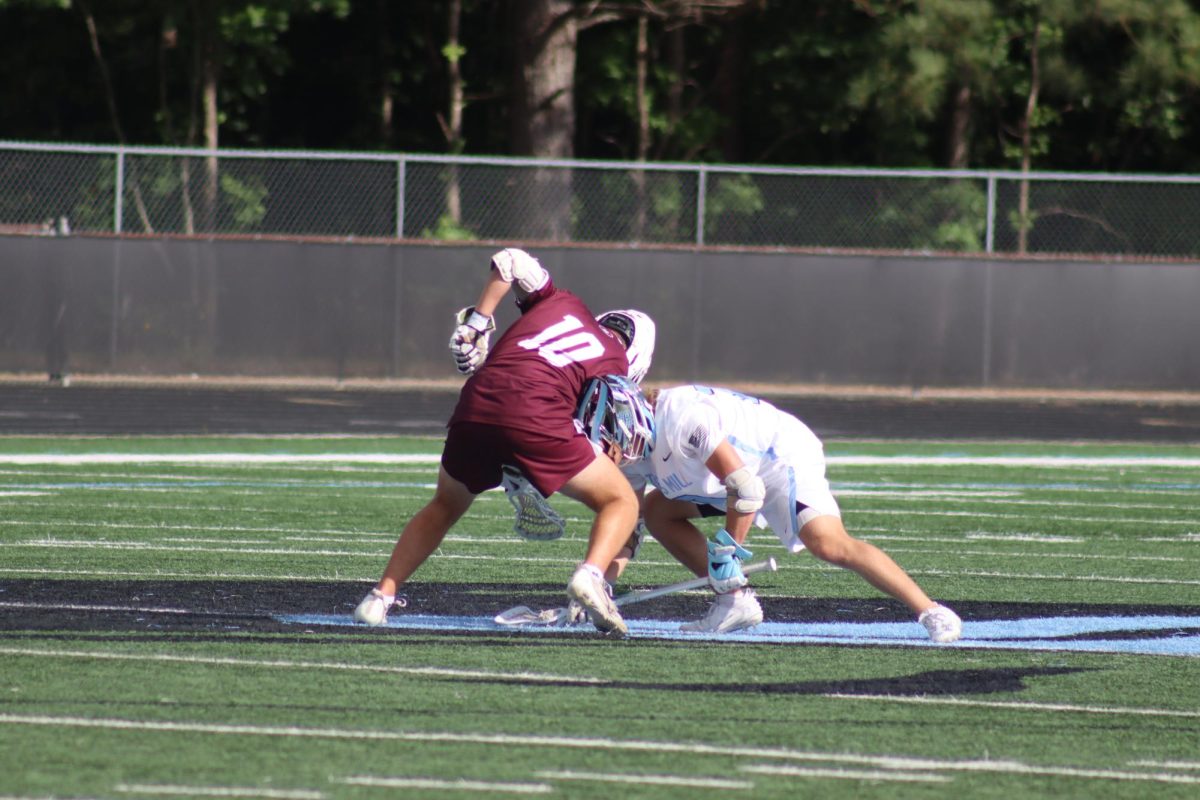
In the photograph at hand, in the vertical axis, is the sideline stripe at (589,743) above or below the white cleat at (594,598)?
below

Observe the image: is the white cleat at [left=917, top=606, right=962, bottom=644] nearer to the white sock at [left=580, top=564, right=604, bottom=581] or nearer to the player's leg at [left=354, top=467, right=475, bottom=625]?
the white sock at [left=580, top=564, right=604, bottom=581]

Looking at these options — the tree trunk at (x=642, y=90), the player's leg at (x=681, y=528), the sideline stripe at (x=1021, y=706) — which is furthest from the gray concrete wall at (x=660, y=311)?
the sideline stripe at (x=1021, y=706)

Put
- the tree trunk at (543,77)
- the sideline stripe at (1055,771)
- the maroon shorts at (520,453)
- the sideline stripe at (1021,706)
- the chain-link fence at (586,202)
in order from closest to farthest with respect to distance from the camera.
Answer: the sideline stripe at (1055,771)
the sideline stripe at (1021,706)
the maroon shorts at (520,453)
the chain-link fence at (586,202)
the tree trunk at (543,77)

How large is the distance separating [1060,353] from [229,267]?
960 cm

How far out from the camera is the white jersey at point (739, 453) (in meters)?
6.51

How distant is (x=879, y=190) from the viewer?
71.0ft

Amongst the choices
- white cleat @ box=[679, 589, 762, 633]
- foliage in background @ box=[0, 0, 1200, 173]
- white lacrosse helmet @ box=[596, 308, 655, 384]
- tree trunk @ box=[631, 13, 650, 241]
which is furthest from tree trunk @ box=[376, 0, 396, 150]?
white cleat @ box=[679, 589, 762, 633]

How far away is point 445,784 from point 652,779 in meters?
0.50

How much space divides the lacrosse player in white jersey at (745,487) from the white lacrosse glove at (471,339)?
2.10 feet

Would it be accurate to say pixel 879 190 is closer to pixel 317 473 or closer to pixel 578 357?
pixel 317 473

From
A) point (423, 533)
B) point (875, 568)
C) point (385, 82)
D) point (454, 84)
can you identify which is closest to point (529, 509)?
point (423, 533)

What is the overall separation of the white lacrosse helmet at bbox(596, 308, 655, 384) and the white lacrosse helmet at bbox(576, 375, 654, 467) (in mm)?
371

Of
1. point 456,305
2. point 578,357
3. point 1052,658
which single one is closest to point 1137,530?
point 1052,658

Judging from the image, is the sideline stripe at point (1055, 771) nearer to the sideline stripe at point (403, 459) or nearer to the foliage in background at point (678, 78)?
the sideline stripe at point (403, 459)
